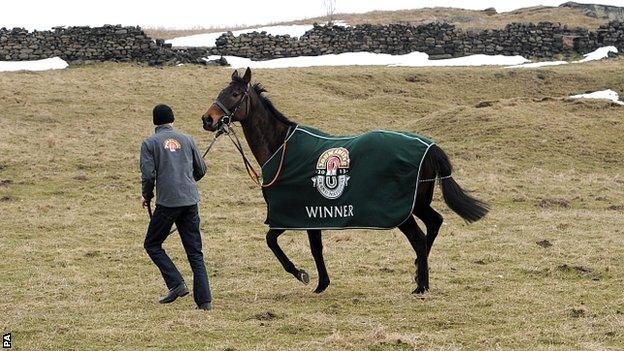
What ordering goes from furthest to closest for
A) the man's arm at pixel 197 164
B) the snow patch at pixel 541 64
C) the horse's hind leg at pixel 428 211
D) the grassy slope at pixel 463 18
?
A: 1. the grassy slope at pixel 463 18
2. the snow patch at pixel 541 64
3. the horse's hind leg at pixel 428 211
4. the man's arm at pixel 197 164

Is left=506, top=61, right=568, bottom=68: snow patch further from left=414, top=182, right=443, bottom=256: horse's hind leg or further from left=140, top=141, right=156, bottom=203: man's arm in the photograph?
left=140, top=141, right=156, bottom=203: man's arm

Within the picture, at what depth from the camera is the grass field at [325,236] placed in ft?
29.8

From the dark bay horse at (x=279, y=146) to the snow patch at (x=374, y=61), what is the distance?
1172 inches

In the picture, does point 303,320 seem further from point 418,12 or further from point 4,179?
point 418,12

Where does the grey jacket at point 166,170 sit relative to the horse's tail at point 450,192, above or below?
above

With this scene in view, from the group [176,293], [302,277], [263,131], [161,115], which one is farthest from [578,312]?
[161,115]

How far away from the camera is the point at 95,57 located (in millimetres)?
39156

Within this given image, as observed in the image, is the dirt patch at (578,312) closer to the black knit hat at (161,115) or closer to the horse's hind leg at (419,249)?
the horse's hind leg at (419,249)

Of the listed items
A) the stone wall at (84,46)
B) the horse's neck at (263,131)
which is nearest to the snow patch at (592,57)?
the stone wall at (84,46)

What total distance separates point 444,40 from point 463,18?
16.0 m

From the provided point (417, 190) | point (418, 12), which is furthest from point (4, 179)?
point (418, 12)

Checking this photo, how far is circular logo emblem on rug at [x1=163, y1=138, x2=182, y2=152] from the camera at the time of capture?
10.0 metres

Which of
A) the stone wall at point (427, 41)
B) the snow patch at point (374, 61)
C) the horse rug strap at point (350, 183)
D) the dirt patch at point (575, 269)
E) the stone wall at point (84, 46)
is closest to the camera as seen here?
the horse rug strap at point (350, 183)

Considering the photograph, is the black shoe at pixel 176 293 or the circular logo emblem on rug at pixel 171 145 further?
the black shoe at pixel 176 293
